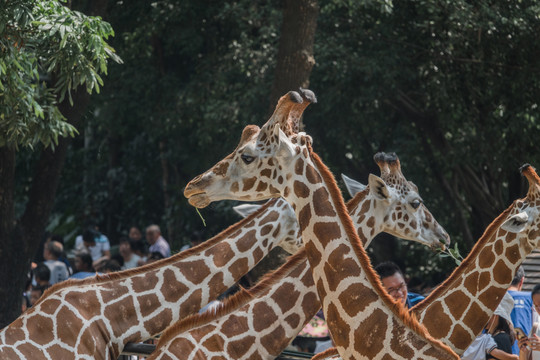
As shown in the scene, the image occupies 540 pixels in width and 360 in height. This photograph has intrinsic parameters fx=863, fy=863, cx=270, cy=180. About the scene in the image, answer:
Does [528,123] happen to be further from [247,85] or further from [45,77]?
[45,77]

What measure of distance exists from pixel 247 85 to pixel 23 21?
708cm

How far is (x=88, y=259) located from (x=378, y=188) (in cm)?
497

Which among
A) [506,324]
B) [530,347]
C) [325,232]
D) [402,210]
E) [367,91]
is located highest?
[367,91]

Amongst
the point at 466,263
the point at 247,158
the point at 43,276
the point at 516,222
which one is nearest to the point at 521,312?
the point at 466,263

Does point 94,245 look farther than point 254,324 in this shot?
Yes

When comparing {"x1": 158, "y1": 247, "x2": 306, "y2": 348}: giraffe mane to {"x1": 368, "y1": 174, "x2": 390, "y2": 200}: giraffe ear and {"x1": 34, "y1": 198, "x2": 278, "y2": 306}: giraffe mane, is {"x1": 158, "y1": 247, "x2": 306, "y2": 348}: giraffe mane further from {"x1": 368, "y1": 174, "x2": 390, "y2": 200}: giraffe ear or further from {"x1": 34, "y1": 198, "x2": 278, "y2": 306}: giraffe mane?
{"x1": 368, "y1": 174, "x2": 390, "y2": 200}: giraffe ear

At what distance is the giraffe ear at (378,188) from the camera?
6367mm

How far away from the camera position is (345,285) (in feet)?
13.3

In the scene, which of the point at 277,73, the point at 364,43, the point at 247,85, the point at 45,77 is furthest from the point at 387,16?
the point at 45,77

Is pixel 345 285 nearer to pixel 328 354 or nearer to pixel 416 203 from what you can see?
pixel 328 354

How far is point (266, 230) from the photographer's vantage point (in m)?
6.02

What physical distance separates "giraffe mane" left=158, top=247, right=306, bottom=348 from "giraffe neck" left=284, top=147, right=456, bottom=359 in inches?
23.5

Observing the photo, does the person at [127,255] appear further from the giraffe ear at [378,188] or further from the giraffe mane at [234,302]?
the giraffe mane at [234,302]

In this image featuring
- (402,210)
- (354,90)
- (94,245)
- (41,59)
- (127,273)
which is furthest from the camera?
(94,245)
